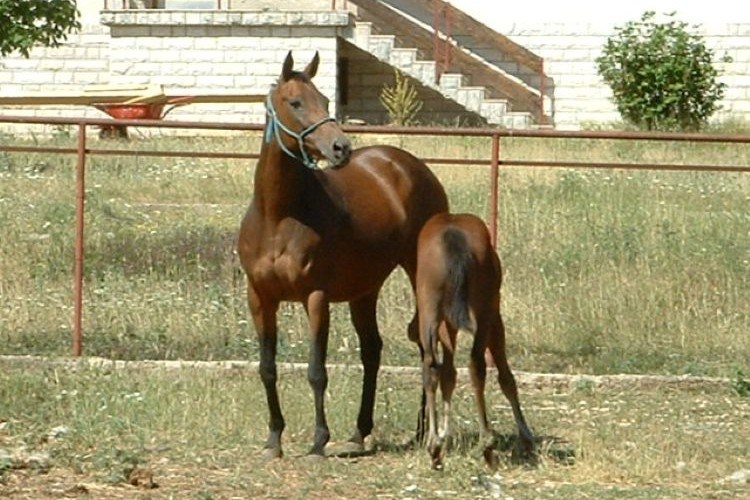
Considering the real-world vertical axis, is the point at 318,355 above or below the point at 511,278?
below

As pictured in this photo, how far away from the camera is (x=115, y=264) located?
16.1 m

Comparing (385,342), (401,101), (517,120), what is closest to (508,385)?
(385,342)

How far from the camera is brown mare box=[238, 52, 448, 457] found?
10477 millimetres

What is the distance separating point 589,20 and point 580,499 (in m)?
21.5

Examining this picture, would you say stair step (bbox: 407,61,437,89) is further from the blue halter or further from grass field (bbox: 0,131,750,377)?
the blue halter

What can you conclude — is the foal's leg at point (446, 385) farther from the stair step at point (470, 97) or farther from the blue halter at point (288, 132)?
the stair step at point (470, 97)

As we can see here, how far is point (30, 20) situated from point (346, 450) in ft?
27.0

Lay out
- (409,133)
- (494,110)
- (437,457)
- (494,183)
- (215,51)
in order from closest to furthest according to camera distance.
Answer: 1. (437,457)
2. (409,133)
3. (494,183)
4. (494,110)
5. (215,51)

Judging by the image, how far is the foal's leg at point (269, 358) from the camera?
1071 centimetres

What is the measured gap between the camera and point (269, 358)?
1080 cm

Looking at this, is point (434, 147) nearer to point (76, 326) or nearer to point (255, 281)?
point (76, 326)

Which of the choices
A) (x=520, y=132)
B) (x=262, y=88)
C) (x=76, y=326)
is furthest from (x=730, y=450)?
(x=262, y=88)

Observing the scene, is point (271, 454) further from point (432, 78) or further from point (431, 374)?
point (432, 78)

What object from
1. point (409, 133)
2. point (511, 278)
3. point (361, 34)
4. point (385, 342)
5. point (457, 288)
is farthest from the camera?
point (361, 34)
